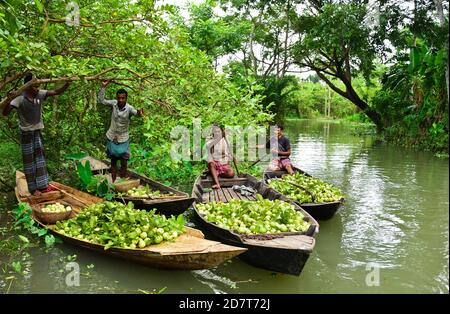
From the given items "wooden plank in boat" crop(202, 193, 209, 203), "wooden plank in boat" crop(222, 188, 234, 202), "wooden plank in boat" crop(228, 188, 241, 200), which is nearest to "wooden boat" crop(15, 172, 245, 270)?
"wooden plank in boat" crop(202, 193, 209, 203)

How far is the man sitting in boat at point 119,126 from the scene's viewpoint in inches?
260

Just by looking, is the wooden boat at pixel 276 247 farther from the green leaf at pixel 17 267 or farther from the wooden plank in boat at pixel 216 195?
the green leaf at pixel 17 267

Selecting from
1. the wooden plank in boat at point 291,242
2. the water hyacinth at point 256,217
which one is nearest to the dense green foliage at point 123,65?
the water hyacinth at point 256,217

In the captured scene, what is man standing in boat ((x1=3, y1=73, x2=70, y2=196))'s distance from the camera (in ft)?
18.1

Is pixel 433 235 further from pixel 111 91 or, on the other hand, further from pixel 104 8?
pixel 111 91

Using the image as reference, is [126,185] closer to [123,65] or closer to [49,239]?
[49,239]

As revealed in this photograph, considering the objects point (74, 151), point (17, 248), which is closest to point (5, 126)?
point (74, 151)

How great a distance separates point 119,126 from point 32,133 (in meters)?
1.37

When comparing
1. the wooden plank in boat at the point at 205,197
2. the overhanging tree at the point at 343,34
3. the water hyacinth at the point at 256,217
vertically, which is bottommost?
the wooden plank in boat at the point at 205,197

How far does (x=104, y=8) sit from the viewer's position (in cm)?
561

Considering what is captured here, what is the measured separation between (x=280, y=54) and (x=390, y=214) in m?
17.1

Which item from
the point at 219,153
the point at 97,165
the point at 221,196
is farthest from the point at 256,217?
the point at 97,165

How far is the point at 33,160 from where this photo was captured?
5.95 m

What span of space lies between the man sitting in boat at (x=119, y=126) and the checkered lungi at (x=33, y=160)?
3.81 feet
